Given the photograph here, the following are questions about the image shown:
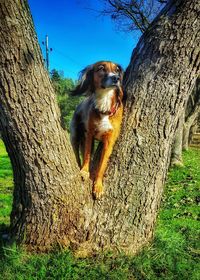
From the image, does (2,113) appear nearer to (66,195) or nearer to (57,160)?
(57,160)

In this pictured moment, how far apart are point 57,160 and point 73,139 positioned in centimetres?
121

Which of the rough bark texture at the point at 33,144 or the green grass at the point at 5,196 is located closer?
the rough bark texture at the point at 33,144

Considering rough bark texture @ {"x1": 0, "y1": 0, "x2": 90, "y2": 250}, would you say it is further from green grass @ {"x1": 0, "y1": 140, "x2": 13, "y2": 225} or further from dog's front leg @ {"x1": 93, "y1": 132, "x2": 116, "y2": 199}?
green grass @ {"x1": 0, "y1": 140, "x2": 13, "y2": 225}

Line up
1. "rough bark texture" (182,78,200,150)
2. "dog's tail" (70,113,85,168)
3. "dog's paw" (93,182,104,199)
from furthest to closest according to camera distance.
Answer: "rough bark texture" (182,78,200,150) < "dog's tail" (70,113,85,168) < "dog's paw" (93,182,104,199)

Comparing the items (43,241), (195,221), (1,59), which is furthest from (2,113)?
(195,221)

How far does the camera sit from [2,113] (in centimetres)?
357

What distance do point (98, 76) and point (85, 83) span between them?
0.79 feet

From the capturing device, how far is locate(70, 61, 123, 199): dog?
414 centimetres

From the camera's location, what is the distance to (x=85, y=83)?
473cm

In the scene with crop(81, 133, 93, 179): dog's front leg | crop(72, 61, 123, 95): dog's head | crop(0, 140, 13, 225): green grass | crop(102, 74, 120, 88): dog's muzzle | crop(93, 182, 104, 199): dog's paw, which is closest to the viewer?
crop(93, 182, 104, 199): dog's paw

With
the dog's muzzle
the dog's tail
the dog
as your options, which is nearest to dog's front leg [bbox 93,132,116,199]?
the dog

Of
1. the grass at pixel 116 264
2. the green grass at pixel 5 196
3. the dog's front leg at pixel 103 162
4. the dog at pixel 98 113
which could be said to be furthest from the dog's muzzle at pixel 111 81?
the green grass at pixel 5 196

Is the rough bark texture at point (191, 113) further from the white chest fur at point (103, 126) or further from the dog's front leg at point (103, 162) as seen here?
the dog's front leg at point (103, 162)

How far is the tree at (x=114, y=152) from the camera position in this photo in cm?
360
